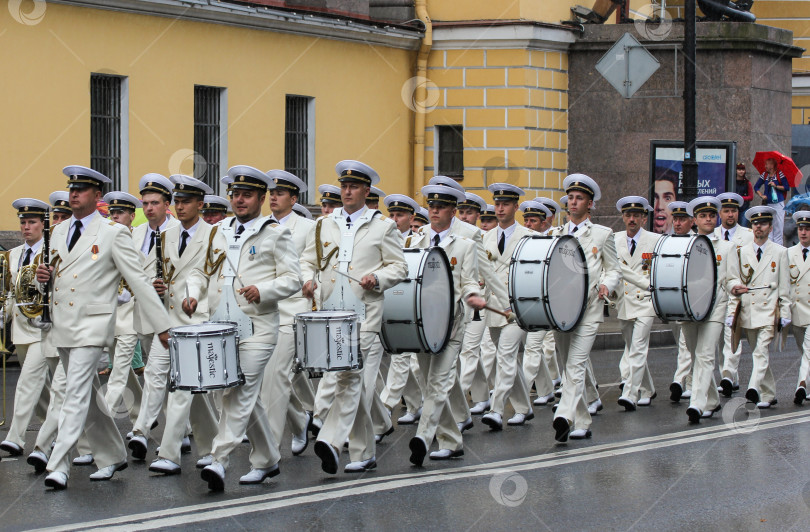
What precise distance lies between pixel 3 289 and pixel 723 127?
55.7ft

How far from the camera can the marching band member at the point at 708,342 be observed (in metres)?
12.8

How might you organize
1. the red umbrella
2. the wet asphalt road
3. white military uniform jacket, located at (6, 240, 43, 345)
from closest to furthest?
the wet asphalt road < white military uniform jacket, located at (6, 240, 43, 345) < the red umbrella

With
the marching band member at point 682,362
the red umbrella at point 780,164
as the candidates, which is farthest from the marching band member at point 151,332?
the red umbrella at point 780,164

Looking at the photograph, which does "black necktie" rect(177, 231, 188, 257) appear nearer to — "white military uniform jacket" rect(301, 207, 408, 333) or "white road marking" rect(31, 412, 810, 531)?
"white military uniform jacket" rect(301, 207, 408, 333)

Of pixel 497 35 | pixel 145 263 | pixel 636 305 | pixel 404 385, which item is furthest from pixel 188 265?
pixel 497 35

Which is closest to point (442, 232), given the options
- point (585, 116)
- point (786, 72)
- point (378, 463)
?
point (378, 463)

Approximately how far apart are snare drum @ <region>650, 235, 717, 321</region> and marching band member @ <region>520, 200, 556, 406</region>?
129cm

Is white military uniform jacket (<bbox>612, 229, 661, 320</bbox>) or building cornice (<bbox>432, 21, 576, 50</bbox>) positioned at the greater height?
building cornice (<bbox>432, 21, 576, 50</bbox>)

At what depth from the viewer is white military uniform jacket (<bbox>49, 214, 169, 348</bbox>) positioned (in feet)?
31.1

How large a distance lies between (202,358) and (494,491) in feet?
6.44

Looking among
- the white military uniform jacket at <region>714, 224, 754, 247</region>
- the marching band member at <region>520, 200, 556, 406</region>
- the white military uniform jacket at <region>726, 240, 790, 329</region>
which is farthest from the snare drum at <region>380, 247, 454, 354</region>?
the white military uniform jacket at <region>714, 224, 754, 247</region>

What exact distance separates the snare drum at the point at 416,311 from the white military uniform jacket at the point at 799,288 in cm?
531

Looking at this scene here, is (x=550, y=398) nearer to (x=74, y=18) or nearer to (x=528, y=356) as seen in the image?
(x=528, y=356)

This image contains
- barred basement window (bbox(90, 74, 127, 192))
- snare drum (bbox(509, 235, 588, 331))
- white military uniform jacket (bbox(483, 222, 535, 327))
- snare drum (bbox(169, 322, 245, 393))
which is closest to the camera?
snare drum (bbox(169, 322, 245, 393))
